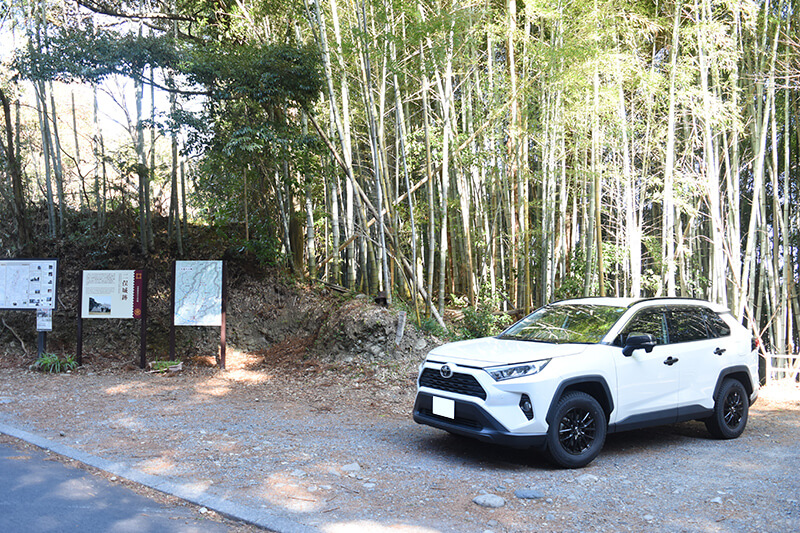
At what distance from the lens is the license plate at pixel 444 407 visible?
4.27 metres

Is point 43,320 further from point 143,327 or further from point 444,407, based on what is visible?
point 444,407

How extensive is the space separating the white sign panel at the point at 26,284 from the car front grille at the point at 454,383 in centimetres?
663

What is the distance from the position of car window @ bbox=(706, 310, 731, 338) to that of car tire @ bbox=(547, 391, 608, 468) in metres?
1.61

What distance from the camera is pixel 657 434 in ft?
17.5

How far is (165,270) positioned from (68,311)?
1.76 metres

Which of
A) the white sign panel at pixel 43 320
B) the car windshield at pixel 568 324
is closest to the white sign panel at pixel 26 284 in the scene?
the white sign panel at pixel 43 320

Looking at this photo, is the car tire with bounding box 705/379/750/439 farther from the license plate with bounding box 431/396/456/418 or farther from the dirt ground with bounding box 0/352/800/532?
the license plate with bounding box 431/396/456/418

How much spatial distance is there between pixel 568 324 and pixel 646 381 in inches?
28.7

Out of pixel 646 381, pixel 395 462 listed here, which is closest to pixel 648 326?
pixel 646 381

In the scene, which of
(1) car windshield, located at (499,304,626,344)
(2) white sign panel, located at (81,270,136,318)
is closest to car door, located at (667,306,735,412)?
(1) car windshield, located at (499,304,626,344)

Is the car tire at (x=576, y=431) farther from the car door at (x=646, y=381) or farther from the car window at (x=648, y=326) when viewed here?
the car window at (x=648, y=326)

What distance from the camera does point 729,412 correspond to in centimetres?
517

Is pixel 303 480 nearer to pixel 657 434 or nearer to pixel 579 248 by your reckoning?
pixel 657 434

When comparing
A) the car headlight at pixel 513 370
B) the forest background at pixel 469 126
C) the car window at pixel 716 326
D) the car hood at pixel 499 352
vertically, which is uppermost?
the forest background at pixel 469 126
